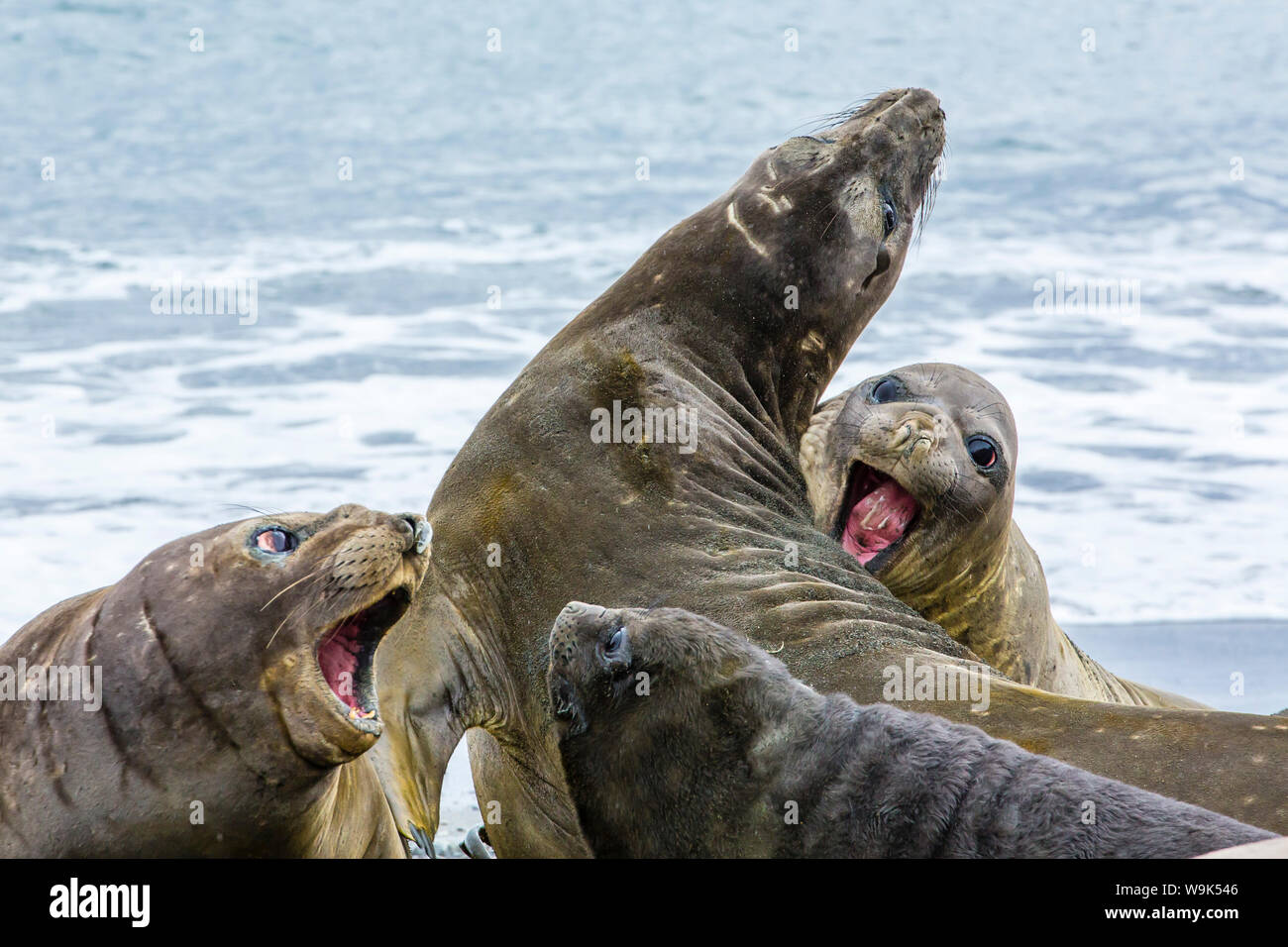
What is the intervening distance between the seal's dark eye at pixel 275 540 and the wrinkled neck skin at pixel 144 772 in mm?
302

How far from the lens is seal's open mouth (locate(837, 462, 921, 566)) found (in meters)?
5.31

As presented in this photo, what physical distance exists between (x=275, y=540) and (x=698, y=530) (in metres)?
1.41

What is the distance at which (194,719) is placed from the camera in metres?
3.34

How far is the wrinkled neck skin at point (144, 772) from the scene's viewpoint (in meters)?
3.28

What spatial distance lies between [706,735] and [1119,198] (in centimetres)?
1747

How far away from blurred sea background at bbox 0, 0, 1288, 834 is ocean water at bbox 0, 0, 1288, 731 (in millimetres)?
50

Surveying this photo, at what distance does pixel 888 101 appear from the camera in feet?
19.5
